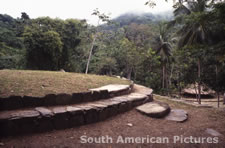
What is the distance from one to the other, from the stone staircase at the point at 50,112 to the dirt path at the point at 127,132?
4.8 inches

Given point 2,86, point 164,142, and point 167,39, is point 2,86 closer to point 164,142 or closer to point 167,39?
point 164,142

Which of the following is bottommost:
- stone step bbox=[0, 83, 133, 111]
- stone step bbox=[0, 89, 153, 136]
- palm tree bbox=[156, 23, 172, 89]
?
stone step bbox=[0, 89, 153, 136]

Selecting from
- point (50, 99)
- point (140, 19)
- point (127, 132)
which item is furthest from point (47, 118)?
point (140, 19)

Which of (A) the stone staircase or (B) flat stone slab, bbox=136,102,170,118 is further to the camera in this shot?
(B) flat stone slab, bbox=136,102,170,118

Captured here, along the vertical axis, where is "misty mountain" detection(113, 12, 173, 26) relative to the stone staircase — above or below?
above

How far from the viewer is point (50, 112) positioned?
2.55 m

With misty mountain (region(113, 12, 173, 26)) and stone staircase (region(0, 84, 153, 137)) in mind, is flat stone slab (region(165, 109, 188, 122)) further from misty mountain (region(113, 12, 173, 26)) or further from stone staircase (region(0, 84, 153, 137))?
misty mountain (region(113, 12, 173, 26))

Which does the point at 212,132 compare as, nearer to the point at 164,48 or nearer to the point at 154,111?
the point at 154,111

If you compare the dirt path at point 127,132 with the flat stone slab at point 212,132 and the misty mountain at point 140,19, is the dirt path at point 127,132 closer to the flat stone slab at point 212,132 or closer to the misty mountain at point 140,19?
the flat stone slab at point 212,132

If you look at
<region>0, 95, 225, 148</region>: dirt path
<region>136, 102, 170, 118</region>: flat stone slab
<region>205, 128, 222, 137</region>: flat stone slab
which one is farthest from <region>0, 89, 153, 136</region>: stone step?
<region>205, 128, 222, 137</region>: flat stone slab

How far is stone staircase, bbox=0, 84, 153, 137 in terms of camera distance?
2246 mm

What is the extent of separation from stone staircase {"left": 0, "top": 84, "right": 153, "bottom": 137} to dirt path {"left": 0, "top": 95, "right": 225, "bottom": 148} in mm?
121

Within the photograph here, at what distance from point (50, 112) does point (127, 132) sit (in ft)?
5.22

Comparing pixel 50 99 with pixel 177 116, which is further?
pixel 177 116
